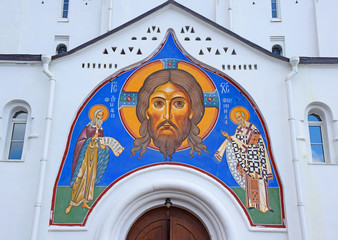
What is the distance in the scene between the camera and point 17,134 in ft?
32.2

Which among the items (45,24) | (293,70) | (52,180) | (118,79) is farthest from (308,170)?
(45,24)

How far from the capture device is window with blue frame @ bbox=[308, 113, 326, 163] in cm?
953

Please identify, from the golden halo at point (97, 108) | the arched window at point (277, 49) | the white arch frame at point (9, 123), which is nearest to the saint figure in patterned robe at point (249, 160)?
the golden halo at point (97, 108)

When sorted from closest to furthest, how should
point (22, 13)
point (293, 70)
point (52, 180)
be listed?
point (52, 180) → point (293, 70) → point (22, 13)

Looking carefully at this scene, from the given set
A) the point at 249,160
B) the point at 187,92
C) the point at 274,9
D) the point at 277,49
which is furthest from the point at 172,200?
the point at 274,9

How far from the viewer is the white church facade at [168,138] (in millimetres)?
8812

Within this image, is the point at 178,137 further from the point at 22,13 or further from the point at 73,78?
the point at 22,13

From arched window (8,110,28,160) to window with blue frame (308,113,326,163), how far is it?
20.7ft

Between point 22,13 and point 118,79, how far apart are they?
6133 millimetres

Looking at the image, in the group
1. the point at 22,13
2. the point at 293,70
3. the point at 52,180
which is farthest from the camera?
the point at 22,13

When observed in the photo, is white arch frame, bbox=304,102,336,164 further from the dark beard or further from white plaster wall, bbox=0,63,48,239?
white plaster wall, bbox=0,63,48,239

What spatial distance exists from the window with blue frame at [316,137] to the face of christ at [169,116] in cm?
268

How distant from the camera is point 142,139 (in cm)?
944

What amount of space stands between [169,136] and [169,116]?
1.53 ft
